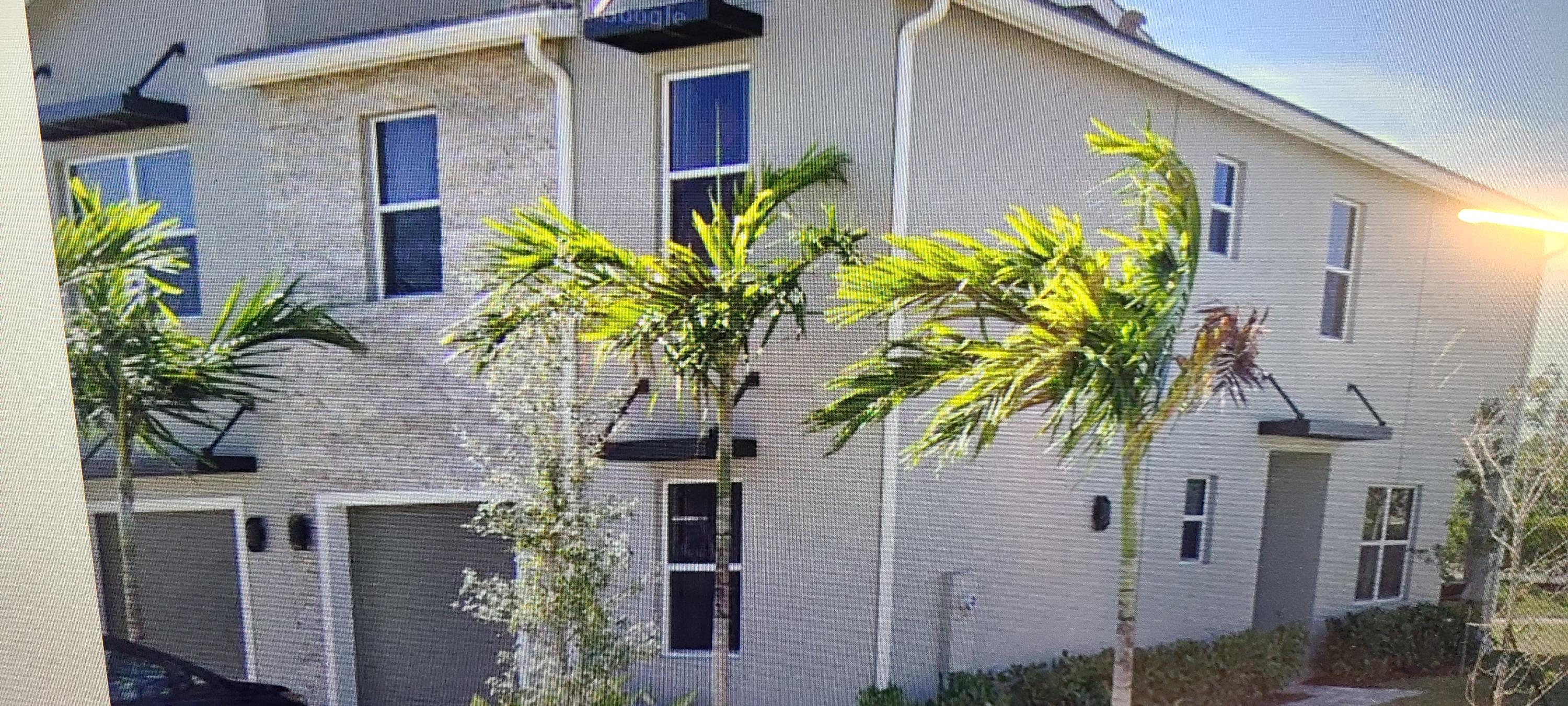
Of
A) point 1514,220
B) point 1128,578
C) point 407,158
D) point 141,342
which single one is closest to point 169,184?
point 141,342

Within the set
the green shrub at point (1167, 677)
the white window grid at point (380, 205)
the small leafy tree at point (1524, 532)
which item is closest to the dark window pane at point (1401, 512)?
the small leafy tree at point (1524, 532)

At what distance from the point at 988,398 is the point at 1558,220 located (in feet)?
3.14

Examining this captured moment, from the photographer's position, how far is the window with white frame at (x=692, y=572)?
238 cm

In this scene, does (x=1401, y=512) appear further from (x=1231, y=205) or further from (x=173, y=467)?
(x=173, y=467)

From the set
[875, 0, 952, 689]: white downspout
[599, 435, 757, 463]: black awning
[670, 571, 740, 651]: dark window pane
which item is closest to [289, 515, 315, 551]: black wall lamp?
[599, 435, 757, 463]: black awning

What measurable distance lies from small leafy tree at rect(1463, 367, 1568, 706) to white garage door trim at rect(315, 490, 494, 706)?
7.10ft

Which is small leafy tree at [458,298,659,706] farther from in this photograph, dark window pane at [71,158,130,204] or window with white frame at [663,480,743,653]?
dark window pane at [71,158,130,204]

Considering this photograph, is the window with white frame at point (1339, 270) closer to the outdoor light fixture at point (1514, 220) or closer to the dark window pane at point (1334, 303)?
the dark window pane at point (1334, 303)

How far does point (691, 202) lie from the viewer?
200 centimetres

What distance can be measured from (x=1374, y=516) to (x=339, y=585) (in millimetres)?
2121

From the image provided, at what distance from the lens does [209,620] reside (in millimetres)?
1452

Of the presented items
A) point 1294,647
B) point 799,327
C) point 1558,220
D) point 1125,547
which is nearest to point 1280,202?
point 1558,220

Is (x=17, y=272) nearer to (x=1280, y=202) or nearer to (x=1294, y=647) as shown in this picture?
(x=1280, y=202)

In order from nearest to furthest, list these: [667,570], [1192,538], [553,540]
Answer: [1192,538] < [553,540] < [667,570]
